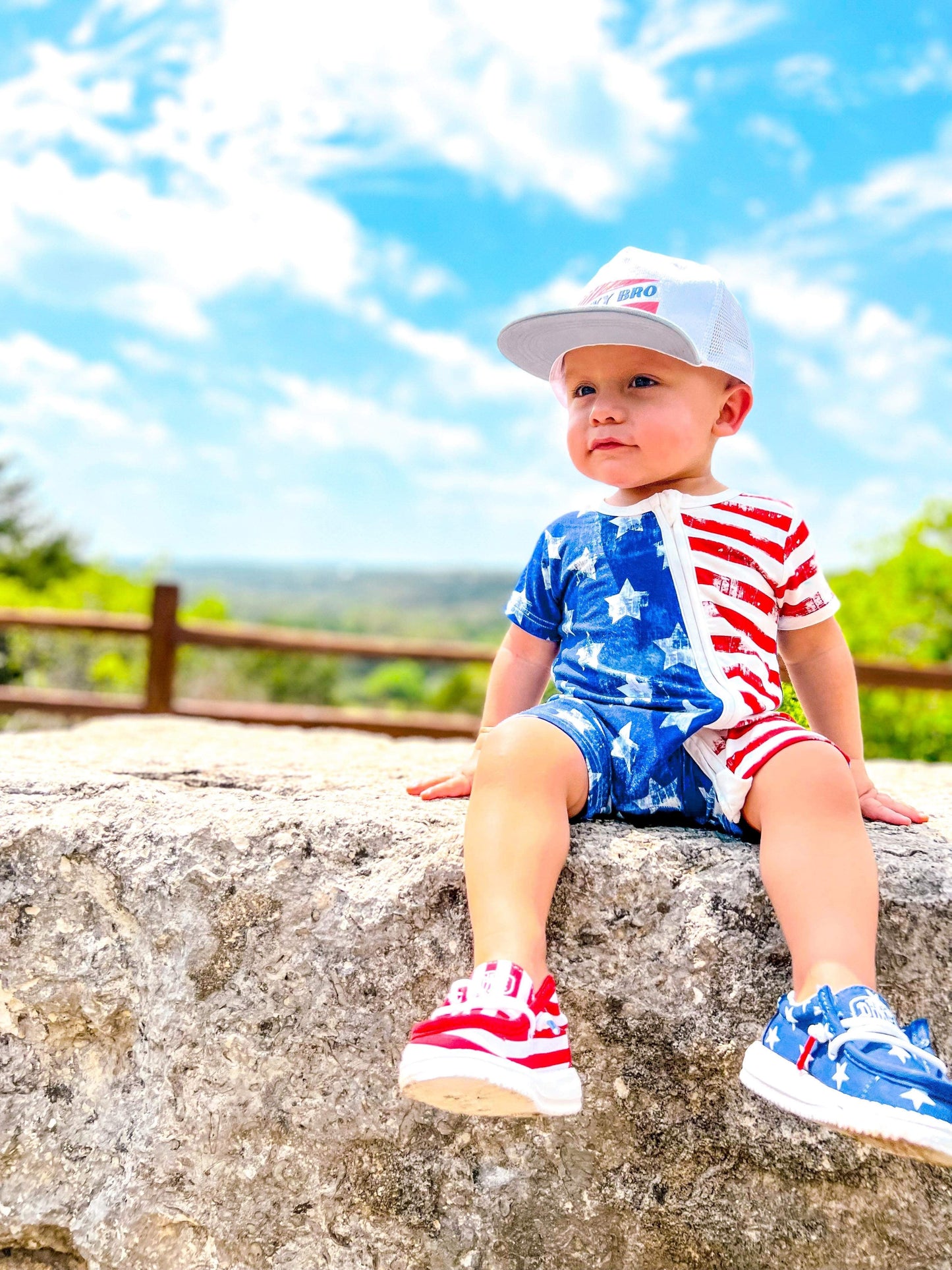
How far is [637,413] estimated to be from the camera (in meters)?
1.68

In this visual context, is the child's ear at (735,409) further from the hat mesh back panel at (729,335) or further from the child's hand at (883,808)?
the child's hand at (883,808)

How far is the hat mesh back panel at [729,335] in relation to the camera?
1.69m

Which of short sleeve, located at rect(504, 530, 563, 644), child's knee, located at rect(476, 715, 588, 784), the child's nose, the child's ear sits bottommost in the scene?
child's knee, located at rect(476, 715, 588, 784)

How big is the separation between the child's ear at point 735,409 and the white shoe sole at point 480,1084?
108 centimetres

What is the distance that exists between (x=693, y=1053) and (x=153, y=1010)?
2.53ft

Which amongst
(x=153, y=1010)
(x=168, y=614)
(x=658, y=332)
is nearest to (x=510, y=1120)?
(x=153, y=1010)

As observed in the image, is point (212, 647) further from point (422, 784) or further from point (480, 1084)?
point (480, 1084)

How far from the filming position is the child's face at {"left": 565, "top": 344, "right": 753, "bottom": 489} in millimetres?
1676

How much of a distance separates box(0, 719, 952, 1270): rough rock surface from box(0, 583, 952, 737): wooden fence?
369cm

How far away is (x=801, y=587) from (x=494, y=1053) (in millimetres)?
948

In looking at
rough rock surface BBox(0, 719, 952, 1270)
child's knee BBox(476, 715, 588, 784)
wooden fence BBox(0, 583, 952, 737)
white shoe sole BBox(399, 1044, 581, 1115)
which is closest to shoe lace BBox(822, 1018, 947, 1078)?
rough rock surface BBox(0, 719, 952, 1270)

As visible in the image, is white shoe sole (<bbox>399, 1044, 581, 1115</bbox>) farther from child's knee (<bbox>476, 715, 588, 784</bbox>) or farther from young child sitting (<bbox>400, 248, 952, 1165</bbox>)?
child's knee (<bbox>476, 715, 588, 784</bbox>)

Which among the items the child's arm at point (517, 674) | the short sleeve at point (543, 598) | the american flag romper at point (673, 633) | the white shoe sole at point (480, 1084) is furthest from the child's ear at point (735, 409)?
the white shoe sole at point (480, 1084)

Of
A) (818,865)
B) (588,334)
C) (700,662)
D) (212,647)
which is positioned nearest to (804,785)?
(818,865)
